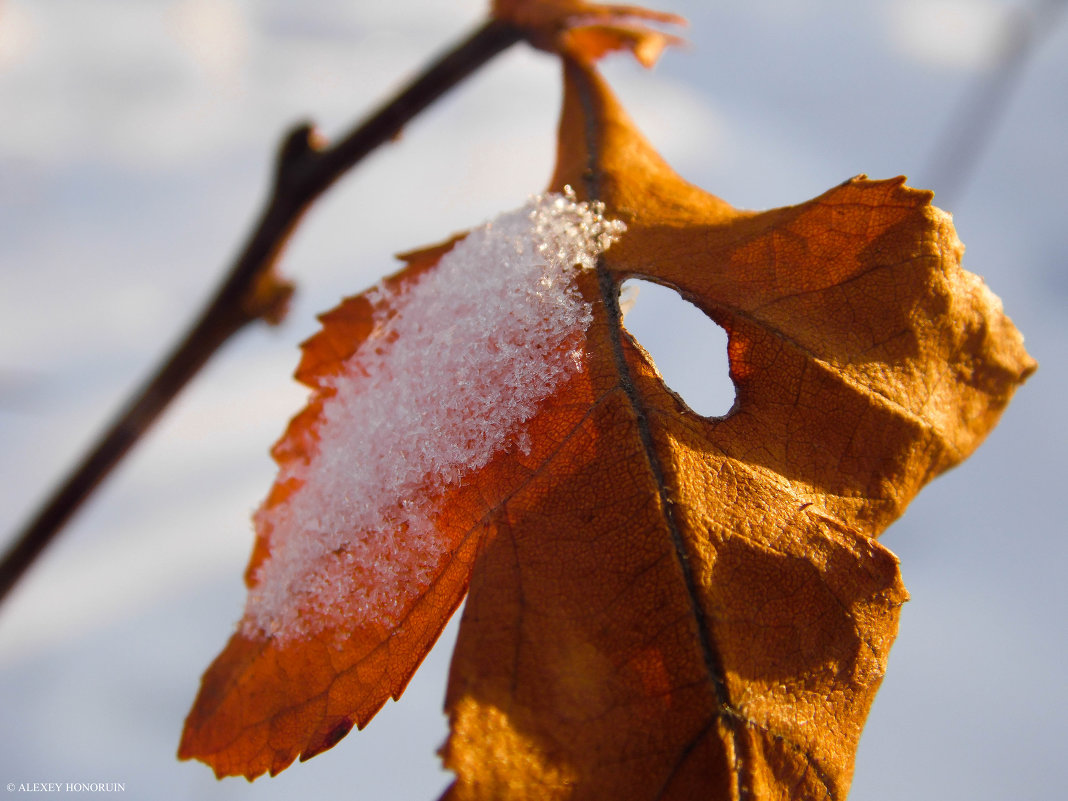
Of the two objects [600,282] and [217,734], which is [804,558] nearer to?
[600,282]

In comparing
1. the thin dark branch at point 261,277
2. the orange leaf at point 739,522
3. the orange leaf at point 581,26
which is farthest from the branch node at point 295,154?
the orange leaf at point 739,522

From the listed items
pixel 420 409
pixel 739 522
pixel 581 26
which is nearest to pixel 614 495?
pixel 739 522

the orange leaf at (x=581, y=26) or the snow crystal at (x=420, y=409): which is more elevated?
the orange leaf at (x=581, y=26)

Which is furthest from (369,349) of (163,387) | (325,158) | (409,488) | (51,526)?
(51,526)

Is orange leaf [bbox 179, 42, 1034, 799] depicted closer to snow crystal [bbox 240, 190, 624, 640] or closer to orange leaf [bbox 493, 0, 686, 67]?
snow crystal [bbox 240, 190, 624, 640]

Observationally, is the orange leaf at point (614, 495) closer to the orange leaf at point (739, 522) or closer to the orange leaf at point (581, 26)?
the orange leaf at point (739, 522)

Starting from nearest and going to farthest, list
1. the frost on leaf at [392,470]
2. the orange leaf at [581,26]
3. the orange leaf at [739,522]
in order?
the orange leaf at [739,522] → the frost on leaf at [392,470] → the orange leaf at [581,26]

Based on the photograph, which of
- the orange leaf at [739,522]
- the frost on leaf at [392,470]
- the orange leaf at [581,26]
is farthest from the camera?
the orange leaf at [581,26]
